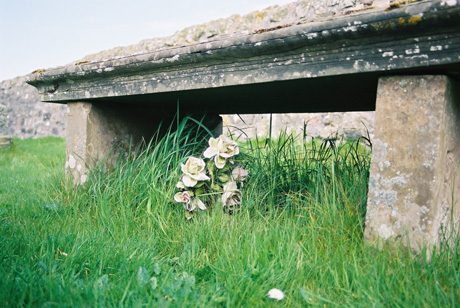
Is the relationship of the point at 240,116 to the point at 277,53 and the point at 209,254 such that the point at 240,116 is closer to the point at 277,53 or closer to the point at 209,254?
the point at 277,53

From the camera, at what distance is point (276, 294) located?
141 centimetres

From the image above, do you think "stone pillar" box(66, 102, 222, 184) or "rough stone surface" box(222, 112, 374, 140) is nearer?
"stone pillar" box(66, 102, 222, 184)

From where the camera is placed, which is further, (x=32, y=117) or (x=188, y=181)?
(x=32, y=117)

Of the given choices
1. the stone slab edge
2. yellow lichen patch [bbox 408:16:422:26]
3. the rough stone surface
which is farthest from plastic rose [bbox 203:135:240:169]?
the rough stone surface

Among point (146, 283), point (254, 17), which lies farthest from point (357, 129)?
point (146, 283)

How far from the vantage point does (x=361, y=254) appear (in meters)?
1.67

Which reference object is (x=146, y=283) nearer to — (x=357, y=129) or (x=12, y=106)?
(x=357, y=129)

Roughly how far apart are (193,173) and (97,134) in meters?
0.98

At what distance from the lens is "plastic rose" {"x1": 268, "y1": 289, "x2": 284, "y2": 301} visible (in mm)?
1397

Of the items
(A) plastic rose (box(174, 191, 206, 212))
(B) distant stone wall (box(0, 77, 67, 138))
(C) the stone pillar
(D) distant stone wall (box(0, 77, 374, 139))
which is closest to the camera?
(A) plastic rose (box(174, 191, 206, 212))

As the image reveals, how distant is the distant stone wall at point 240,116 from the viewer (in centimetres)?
645

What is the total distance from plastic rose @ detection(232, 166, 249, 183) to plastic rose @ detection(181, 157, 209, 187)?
0.70 feet

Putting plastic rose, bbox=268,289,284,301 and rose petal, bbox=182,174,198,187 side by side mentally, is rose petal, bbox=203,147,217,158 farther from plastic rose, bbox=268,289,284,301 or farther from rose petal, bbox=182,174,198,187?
plastic rose, bbox=268,289,284,301

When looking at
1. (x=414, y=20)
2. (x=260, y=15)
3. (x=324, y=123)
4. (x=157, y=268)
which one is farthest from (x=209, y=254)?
(x=260, y=15)
